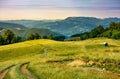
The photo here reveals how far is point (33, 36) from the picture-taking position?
625 ft

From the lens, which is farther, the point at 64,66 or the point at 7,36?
the point at 7,36

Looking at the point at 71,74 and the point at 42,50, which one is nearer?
the point at 71,74

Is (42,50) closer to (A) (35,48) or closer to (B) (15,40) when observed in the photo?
(A) (35,48)

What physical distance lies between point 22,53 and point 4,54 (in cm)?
589

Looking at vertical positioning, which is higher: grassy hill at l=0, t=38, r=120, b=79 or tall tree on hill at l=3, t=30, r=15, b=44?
grassy hill at l=0, t=38, r=120, b=79

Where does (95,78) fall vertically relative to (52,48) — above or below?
above

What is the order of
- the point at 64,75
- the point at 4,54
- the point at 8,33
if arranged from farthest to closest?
1. the point at 8,33
2. the point at 4,54
3. the point at 64,75

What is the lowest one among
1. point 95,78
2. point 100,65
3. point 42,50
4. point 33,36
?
point 33,36

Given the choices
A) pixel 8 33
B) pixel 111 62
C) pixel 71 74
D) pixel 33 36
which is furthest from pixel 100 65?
pixel 33 36

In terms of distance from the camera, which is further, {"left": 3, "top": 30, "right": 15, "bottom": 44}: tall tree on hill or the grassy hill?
{"left": 3, "top": 30, "right": 15, "bottom": 44}: tall tree on hill

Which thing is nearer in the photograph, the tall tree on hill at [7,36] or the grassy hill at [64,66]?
the grassy hill at [64,66]

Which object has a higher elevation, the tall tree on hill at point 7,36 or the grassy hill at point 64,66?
the grassy hill at point 64,66

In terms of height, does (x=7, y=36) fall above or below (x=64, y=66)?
below

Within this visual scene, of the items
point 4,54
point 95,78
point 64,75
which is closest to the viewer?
point 95,78
